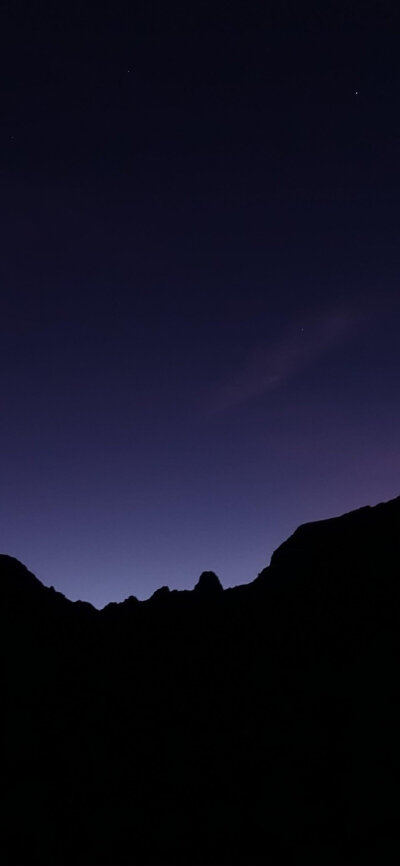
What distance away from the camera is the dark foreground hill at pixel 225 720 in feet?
70.9

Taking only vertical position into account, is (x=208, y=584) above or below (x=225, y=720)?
above

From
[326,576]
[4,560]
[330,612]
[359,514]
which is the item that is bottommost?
[330,612]

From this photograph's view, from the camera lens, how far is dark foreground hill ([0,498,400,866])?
21.6 m

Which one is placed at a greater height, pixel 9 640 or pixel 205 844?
pixel 9 640

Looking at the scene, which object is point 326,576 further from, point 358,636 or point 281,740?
point 281,740

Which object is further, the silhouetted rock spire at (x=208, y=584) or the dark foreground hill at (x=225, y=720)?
the silhouetted rock spire at (x=208, y=584)

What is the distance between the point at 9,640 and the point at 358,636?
2200 centimetres

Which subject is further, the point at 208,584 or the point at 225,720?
the point at 208,584

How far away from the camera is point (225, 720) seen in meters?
27.6

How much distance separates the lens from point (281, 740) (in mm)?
24703

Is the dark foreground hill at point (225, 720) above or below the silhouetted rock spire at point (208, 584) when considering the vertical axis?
below

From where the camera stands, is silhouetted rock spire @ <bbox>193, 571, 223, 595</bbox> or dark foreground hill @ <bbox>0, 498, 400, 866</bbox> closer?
dark foreground hill @ <bbox>0, 498, 400, 866</bbox>

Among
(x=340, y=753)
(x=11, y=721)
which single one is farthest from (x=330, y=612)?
(x=11, y=721)

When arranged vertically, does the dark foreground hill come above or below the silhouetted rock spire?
below
